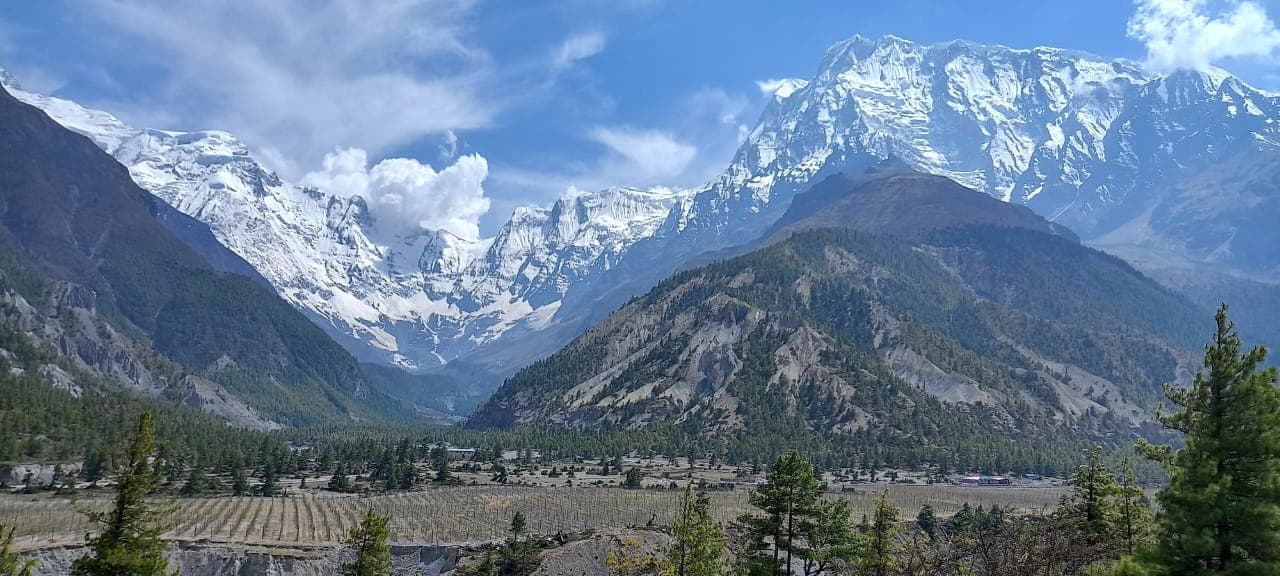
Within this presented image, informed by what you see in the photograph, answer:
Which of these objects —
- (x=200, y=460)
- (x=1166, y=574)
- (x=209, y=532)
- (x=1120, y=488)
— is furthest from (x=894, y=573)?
(x=200, y=460)

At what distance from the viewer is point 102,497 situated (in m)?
149

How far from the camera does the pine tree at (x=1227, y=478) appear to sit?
105 ft

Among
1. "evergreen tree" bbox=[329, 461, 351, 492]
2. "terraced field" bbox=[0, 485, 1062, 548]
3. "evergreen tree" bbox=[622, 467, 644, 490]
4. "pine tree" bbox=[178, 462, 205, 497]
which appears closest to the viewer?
"terraced field" bbox=[0, 485, 1062, 548]

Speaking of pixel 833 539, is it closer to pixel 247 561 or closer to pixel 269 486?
pixel 247 561

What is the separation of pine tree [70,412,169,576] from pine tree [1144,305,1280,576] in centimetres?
4244

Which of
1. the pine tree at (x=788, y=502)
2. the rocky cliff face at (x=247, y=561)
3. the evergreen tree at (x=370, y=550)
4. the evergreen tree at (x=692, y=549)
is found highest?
the pine tree at (x=788, y=502)

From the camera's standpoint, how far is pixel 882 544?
4966 centimetres

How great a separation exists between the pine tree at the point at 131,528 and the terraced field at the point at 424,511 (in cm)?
6508

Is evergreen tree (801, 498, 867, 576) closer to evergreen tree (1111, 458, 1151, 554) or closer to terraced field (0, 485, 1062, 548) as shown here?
evergreen tree (1111, 458, 1151, 554)

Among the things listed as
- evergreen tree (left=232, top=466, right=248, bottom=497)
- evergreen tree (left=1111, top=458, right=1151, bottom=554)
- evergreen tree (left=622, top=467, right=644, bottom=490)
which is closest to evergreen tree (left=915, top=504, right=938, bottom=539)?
evergreen tree (left=622, top=467, right=644, bottom=490)

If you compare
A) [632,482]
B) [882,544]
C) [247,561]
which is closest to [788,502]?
[882,544]

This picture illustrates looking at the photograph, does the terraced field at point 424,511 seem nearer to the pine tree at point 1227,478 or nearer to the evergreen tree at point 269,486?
the evergreen tree at point 269,486

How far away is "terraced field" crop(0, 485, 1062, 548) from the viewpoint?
122438 millimetres

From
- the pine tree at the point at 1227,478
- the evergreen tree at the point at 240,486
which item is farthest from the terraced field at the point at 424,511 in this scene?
the pine tree at the point at 1227,478
